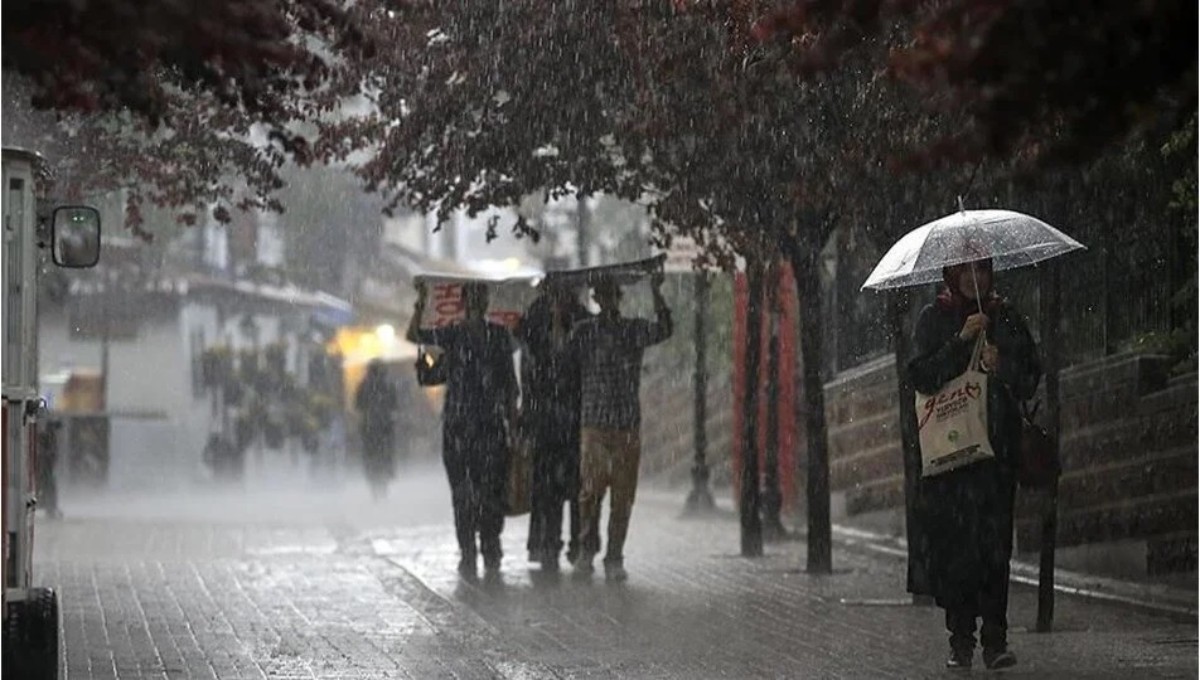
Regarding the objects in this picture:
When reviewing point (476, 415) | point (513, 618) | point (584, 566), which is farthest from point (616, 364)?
point (513, 618)

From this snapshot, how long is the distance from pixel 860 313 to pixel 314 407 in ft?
80.0

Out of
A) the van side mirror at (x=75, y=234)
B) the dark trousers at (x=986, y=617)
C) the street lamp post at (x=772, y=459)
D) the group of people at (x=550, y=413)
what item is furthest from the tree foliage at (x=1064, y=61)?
the street lamp post at (x=772, y=459)

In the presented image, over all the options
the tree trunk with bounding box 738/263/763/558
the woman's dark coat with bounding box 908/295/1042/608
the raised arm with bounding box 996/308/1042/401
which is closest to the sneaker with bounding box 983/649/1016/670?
the woman's dark coat with bounding box 908/295/1042/608

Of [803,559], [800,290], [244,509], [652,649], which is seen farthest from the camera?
[244,509]

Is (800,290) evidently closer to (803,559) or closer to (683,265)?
(803,559)

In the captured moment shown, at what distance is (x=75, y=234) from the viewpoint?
1049 centimetres

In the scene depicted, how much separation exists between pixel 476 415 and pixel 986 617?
21.0 ft

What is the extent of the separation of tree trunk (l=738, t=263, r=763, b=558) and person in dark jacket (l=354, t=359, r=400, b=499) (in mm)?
10956

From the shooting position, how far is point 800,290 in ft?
54.3

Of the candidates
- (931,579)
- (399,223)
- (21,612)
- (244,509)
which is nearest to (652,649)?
(931,579)

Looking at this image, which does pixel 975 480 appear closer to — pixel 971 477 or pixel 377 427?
pixel 971 477

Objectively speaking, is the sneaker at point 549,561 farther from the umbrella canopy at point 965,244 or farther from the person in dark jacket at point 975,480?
the person in dark jacket at point 975,480

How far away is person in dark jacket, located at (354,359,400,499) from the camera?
29906 mm

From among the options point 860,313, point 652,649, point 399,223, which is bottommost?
point 652,649
